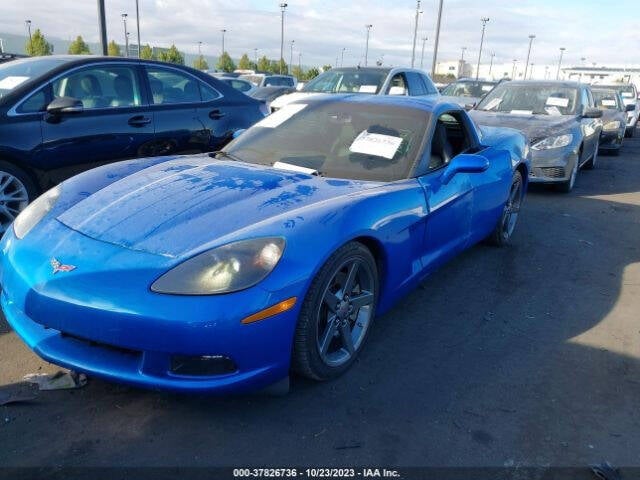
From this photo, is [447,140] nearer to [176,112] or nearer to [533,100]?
[176,112]

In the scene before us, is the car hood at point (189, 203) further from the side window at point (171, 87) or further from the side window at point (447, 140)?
the side window at point (171, 87)

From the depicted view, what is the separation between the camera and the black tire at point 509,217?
15.7 ft

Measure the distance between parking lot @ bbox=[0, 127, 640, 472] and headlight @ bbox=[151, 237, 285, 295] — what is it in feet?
2.09

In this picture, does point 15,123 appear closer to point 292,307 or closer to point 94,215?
point 94,215

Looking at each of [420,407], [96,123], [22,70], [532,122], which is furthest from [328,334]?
[532,122]

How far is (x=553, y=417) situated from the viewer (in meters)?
2.46

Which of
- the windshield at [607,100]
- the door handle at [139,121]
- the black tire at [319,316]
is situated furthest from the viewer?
the windshield at [607,100]

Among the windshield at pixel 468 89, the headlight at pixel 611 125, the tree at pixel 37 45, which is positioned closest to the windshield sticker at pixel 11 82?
the headlight at pixel 611 125

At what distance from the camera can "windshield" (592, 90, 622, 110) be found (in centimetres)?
1224

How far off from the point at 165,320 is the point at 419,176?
71.4 inches

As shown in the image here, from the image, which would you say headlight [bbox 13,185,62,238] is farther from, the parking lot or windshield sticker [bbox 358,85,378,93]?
windshield sticker [bbox 358,85,378,93]

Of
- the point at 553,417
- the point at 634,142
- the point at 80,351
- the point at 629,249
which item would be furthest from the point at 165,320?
the point at 634,142

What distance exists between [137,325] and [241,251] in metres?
0.49

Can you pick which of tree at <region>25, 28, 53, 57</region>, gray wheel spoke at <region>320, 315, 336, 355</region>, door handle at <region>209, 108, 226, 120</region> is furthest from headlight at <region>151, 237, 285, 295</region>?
tree at <region>25, 28, 53, 57</region>
